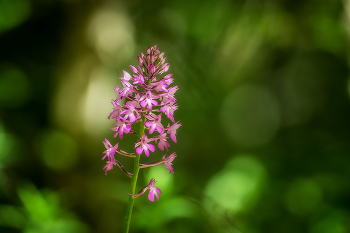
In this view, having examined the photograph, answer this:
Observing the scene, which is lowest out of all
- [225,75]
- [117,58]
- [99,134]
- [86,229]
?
[86,229]

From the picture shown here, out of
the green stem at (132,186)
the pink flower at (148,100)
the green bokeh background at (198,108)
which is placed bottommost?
the green stem at (132,186)

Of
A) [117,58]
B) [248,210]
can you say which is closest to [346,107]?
[248,210]

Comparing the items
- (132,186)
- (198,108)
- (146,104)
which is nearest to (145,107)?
(146,104)

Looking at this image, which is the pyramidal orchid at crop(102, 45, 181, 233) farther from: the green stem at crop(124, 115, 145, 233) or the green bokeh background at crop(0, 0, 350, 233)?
the green bokeh background at crop(0, 0, 350, 233)

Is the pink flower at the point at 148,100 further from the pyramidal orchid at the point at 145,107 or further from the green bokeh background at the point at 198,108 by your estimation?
the green bokeh background at the point at 198,108

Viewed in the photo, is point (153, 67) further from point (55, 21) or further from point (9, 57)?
point (9, 57)

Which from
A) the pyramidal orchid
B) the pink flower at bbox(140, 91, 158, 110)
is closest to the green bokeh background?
the pyramidal orchid

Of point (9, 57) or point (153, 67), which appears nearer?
point (153, 67)

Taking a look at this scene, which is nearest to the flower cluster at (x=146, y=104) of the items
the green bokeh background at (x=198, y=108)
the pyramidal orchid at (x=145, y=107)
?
the pyramidal orchid at (x=145, y=107)

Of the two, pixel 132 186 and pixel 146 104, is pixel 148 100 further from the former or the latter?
pixel 132 186
